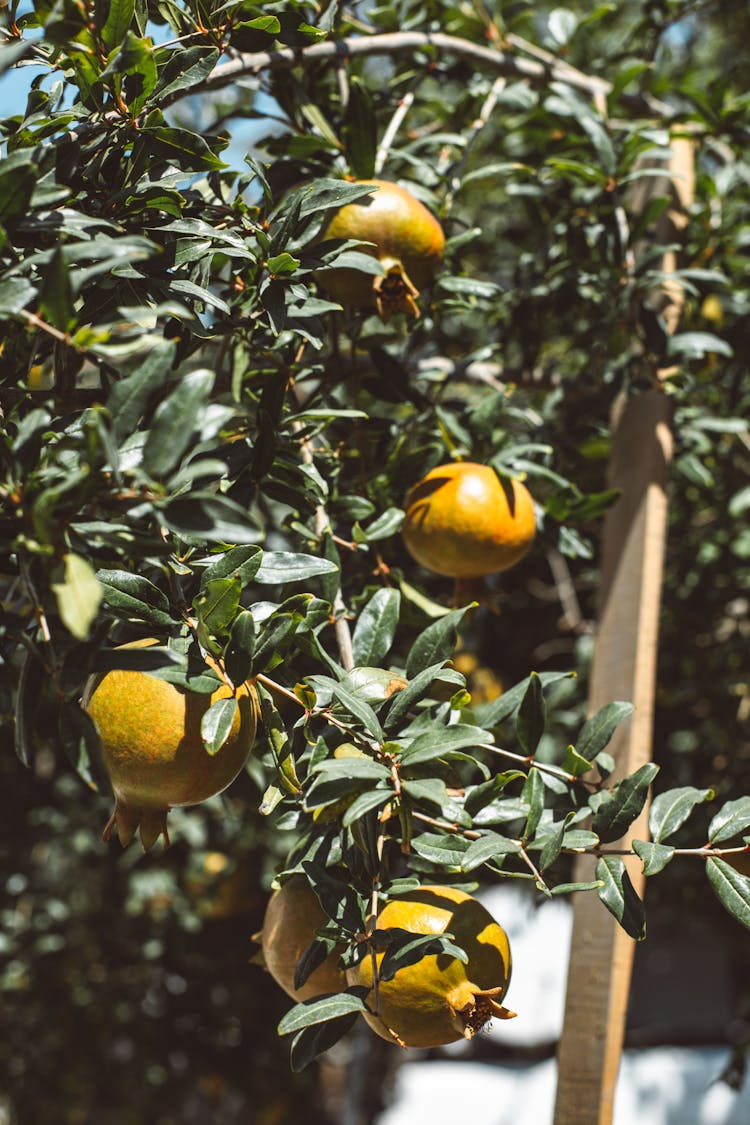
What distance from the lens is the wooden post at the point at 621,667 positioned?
1.13 m

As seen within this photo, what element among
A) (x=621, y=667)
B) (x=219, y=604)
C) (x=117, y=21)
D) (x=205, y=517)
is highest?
(x=117, y=21)

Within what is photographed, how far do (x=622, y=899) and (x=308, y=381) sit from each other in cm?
78

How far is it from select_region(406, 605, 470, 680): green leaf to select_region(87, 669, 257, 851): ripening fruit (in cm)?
20

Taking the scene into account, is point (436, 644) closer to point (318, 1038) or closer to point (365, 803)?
point (365, 803)

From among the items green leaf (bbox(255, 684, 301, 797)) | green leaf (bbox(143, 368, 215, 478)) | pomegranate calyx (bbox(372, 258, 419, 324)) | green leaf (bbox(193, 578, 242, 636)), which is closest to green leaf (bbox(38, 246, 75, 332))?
green leaf (bbox(143, 368, 215, 478))

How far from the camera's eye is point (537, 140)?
65.7 inches

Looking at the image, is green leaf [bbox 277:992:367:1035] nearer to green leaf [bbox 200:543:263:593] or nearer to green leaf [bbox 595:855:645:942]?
green leaf [bbox 595:855:645:942]

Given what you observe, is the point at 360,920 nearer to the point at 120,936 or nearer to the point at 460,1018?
the point at 460,1018

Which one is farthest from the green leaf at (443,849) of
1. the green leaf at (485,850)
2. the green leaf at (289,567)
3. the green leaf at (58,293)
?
the green leaf at (58,293)

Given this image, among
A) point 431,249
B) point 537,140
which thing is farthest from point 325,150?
point 537,140

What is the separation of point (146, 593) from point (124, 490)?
0.18 meters

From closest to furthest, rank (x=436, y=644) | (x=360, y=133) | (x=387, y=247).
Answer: (x=436, y=644) < (x=387, y=247) < (x=360, y=133)

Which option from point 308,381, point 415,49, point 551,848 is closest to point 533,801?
point 551,848

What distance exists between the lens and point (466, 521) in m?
1.07
